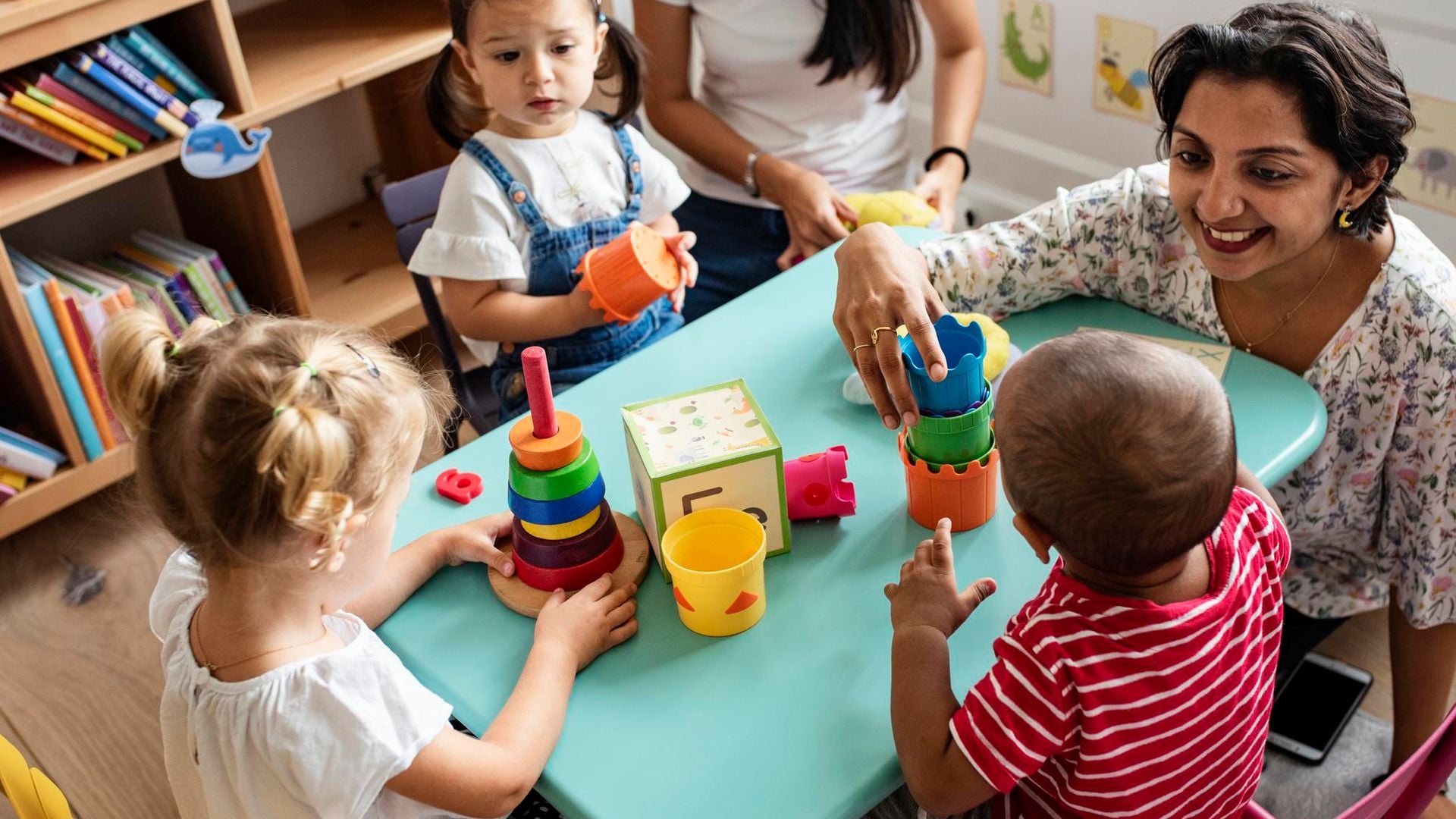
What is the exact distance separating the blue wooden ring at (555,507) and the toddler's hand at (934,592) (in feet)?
0.94

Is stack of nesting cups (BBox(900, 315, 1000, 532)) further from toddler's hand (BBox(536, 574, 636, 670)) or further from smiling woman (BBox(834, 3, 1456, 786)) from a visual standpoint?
toddler's hand (BBox(536, 574, 636, 670))

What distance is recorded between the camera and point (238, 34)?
2.60m

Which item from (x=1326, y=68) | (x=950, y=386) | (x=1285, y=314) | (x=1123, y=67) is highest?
(x=1326, y=68)

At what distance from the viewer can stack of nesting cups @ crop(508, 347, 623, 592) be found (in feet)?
3.78

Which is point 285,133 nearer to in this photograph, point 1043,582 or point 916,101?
point 916,101

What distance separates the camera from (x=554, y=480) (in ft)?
3.80

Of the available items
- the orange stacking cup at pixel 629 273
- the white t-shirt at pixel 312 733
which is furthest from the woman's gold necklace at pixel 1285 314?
the white t-shirt at pixel 312 733

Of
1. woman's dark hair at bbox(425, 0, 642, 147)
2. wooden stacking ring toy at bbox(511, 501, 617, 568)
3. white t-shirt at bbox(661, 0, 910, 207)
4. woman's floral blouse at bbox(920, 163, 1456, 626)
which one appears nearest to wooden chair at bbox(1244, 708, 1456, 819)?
woman's floral blouse at bbox(920, 163, 1456, 626)

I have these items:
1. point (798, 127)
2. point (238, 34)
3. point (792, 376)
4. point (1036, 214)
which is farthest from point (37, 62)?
point (1036, 214)

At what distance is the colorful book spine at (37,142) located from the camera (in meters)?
2.12

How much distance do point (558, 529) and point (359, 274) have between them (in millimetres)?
1752

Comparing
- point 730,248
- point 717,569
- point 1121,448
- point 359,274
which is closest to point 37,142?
point 359,274

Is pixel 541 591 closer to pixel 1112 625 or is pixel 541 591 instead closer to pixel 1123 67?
pixel 1112 625

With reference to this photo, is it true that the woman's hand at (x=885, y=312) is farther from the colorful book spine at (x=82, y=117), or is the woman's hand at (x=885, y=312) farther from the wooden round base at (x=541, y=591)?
the colorful book spine at (x=82, y=117)
